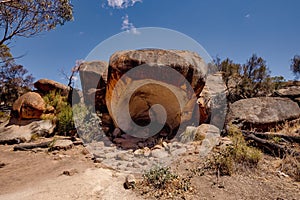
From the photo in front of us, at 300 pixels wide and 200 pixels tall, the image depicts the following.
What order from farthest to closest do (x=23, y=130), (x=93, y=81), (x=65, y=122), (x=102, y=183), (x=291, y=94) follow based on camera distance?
1. (x=291, y=94)
2. (x=93, y=81)
3. (x=65, y=122)
4. (x=23, y=130)
5. (x=102, y=183)

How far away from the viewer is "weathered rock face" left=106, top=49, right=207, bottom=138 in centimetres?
536

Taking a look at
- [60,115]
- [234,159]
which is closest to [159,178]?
[234,159]

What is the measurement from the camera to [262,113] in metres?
6.69

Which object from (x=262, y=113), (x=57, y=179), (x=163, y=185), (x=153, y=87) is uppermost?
(x=153, y=87)

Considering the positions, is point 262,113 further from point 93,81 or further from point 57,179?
point 93,81

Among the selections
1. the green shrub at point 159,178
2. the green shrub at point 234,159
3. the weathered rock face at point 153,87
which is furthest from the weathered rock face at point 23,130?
the green shrub at point 234,159

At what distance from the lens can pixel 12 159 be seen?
4523 millimetres

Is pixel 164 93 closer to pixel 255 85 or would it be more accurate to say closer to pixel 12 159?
pixel 12 159

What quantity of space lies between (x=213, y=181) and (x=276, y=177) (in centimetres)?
119

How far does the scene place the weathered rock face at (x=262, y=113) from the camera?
647cm

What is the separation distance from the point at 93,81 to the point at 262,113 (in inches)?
280

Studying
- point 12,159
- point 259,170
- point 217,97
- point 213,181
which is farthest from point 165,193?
point 217,97

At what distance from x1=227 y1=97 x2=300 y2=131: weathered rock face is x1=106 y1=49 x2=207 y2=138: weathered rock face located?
163cm

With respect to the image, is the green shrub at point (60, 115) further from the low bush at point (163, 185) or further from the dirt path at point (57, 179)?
the low bush at point (163, 185)
